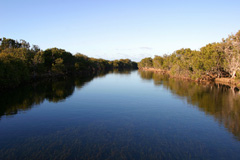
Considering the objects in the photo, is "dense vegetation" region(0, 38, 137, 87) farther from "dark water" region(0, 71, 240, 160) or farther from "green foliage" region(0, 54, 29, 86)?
"dark water" region(0, 71, 240, 160)

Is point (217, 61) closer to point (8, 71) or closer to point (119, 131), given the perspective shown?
point (119, 131)

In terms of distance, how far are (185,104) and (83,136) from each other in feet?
92.1

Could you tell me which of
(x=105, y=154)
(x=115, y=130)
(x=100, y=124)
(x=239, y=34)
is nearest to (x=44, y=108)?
(x=100, y=124)

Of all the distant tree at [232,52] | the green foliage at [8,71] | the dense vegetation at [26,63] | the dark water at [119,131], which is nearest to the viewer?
the dark water at [119,131]

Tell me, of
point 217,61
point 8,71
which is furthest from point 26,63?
point 217,61

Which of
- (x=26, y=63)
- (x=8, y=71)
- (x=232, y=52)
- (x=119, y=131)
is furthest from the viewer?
(x=26, y=63)

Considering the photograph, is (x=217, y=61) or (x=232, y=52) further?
(x=217, y=61)

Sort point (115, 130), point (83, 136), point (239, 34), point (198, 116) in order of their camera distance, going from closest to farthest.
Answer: point (83, 136), point (115, 130), point (198, 116), point (239, 34)

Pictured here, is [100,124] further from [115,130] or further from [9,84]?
[9,84]

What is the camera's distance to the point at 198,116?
32.4m

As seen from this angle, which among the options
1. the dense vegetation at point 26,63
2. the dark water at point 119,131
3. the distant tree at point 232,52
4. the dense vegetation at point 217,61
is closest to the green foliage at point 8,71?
the dense vegetation at point 26,63

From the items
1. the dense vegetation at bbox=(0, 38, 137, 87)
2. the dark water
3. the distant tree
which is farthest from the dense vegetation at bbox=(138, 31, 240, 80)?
the dense vegetation at bbox=(0, 38, 137, 87)

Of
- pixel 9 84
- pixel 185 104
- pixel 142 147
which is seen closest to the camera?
pixel 142 147

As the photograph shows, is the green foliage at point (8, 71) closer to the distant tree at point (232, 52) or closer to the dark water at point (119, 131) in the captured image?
the dark water at point (119, 131)
